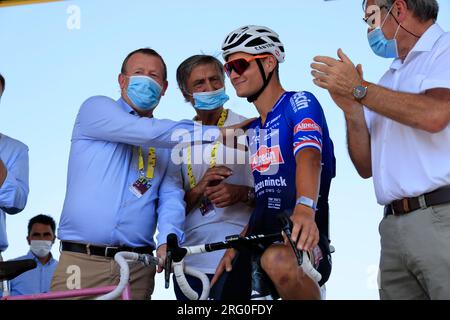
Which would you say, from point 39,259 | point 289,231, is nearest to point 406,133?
point 289,231

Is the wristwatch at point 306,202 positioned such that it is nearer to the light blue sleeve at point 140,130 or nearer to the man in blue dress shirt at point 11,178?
the light blue sleeve at point 140,130

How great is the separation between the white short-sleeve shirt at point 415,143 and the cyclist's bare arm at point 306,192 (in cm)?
26

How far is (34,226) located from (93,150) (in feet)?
8.06

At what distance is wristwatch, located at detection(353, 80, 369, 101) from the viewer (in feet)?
8.53

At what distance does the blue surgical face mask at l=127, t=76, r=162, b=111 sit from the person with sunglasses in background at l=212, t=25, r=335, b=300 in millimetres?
466

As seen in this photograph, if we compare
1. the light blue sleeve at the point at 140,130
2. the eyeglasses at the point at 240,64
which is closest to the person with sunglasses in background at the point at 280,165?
the eyeglasses at the point at 240,64

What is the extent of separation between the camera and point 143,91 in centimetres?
336

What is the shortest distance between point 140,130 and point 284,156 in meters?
0.71

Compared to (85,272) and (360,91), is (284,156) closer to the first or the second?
(360,91)

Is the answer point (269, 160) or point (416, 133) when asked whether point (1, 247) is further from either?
point (416, 133)

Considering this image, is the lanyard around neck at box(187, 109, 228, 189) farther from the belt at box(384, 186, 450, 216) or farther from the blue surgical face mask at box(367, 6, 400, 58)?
the belt at box(384, 186, 450, 216)

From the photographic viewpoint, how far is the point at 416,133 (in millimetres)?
2686
